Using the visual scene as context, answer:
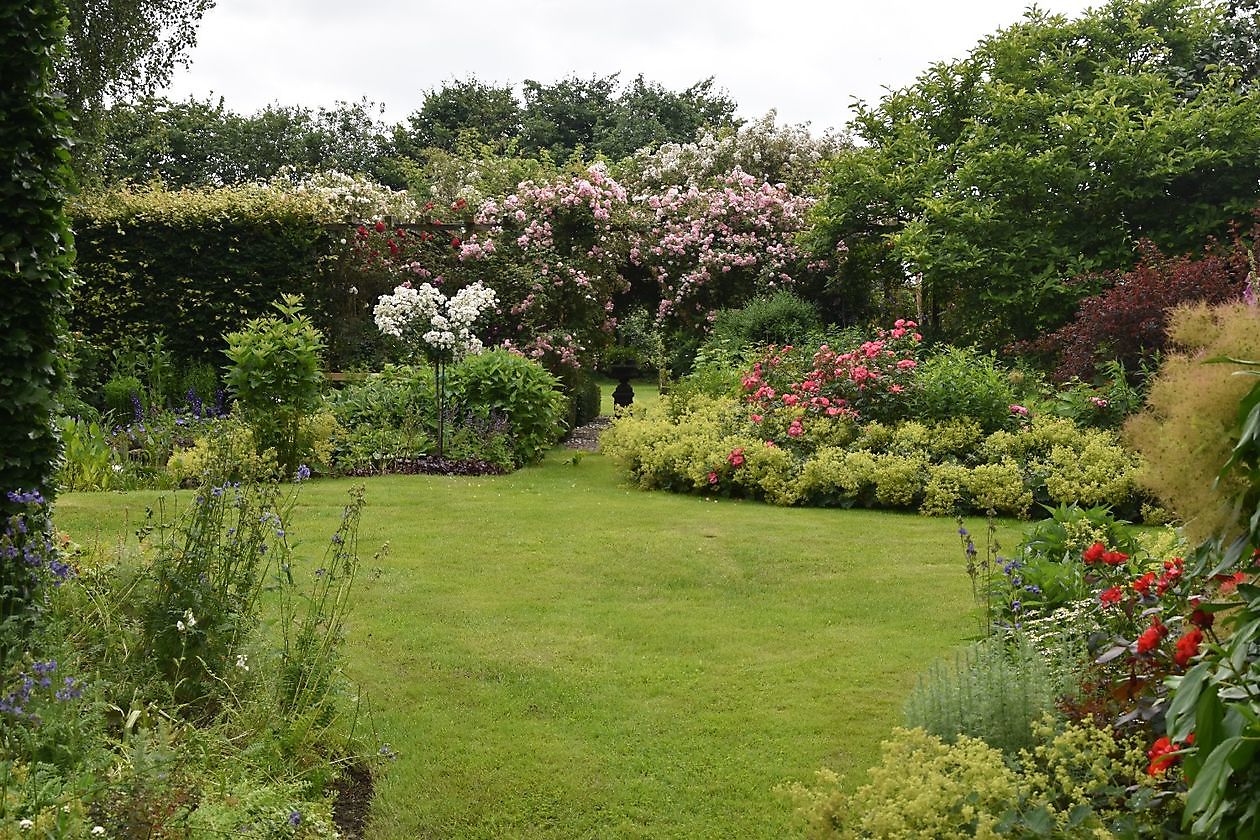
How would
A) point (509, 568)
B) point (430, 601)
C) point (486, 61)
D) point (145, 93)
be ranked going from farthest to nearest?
point (486, 61) < point (145, 93) < point (509, 568) < point (430, 601)

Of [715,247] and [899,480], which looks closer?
[899,480]

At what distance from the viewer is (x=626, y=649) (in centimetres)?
501

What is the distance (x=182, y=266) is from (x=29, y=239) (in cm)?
911

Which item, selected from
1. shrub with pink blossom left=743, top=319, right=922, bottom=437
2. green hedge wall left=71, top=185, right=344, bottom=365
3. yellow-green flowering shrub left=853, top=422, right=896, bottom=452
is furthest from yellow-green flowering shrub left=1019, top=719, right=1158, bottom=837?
green hedge wall left=71, top=185, right=344, bottom=365

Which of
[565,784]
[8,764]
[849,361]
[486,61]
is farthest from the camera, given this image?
[486,61]

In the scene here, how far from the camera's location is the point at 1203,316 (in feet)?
12.0

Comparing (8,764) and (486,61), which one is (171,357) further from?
(486,61)

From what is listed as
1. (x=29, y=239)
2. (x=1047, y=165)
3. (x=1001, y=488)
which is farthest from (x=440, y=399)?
(x=1047, y=165)

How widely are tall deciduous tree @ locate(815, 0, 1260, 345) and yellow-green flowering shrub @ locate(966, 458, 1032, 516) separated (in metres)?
4.79

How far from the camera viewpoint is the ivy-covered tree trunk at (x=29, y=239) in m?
3.73

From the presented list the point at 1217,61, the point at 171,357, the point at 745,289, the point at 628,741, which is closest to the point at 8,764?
the point at 628,741

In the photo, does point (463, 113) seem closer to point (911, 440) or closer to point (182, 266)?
point (182, 266)

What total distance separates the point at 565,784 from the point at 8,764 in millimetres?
1772

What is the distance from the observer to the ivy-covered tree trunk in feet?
12.2
